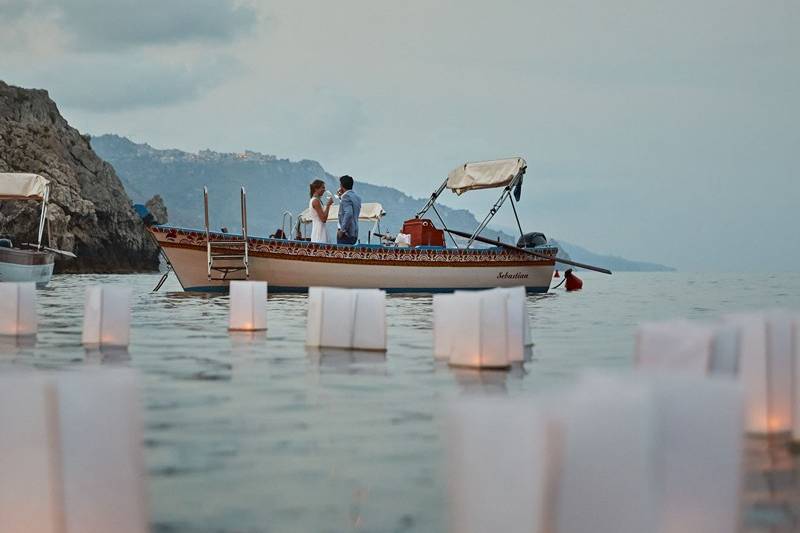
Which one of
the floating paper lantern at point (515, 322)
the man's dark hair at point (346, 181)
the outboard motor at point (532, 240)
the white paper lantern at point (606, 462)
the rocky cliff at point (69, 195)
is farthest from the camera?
the rocky cliff at point (69, 195)

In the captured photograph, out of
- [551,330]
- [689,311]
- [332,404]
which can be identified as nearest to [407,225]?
[689,311]

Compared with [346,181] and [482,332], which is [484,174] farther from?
[482,332]

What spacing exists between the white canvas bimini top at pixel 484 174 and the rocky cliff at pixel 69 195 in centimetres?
4096

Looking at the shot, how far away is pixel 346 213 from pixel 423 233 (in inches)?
187

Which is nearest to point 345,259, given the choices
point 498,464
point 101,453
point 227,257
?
point 227,257

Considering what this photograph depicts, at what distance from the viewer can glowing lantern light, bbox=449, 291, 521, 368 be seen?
715cm

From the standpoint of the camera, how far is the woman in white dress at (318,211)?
63.3 ft

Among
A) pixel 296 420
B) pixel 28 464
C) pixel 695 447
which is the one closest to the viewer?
pixel 695 447

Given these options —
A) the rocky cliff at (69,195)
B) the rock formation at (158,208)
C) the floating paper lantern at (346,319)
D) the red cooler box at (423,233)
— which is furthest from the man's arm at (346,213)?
the rock formation at (158,208)

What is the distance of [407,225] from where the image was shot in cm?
2691

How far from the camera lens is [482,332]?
282 inches

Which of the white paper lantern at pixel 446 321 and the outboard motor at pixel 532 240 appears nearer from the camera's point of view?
the white paper lantern at pixel 446 321

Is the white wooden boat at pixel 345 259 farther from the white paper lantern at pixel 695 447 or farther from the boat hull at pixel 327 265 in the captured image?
the white paper lantern at pixel 695 447

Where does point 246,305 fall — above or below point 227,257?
below
